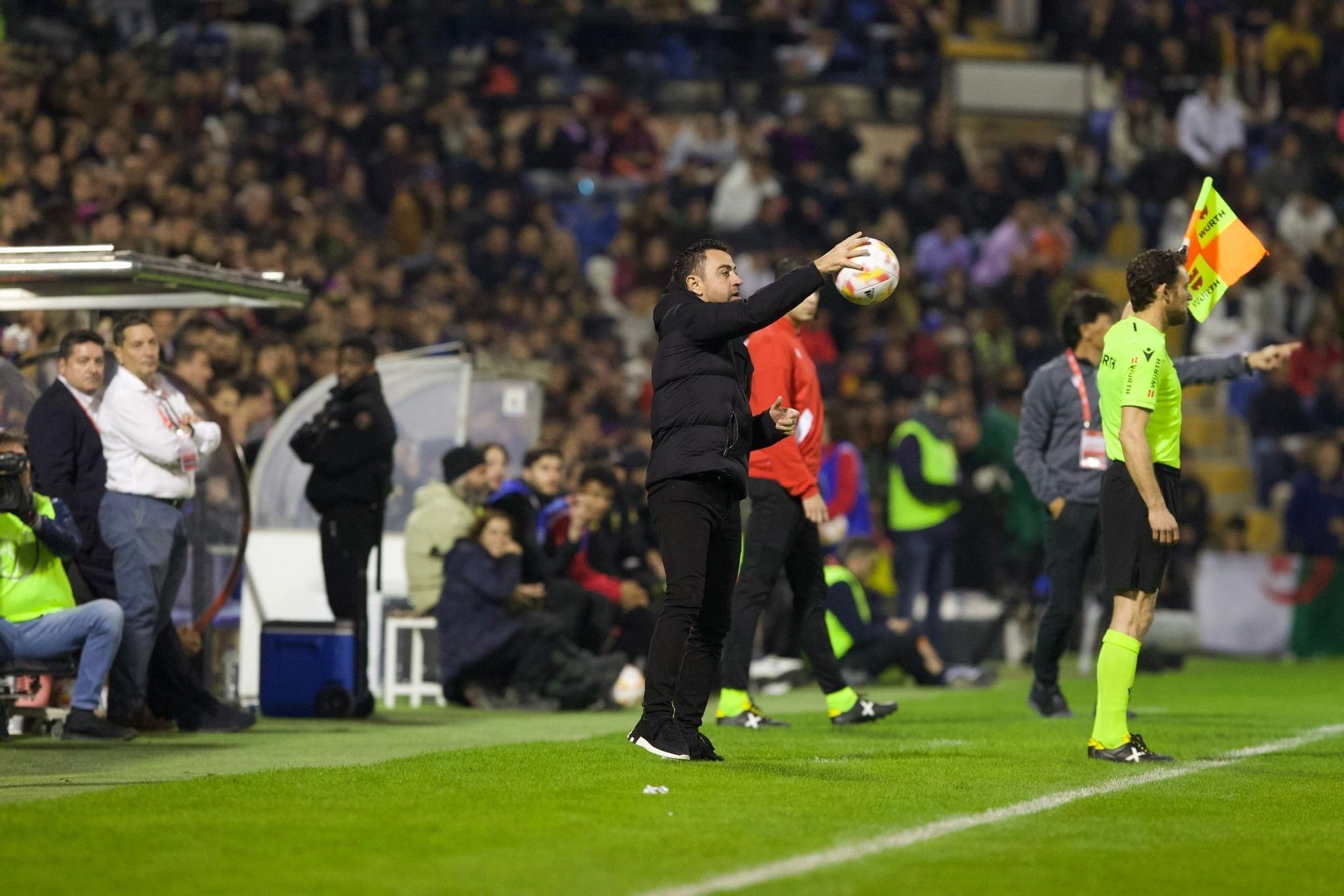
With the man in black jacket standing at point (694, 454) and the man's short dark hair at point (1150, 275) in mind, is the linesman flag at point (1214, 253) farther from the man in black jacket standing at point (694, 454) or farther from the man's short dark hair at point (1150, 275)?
the man in black jacket standing at point (694, 454)

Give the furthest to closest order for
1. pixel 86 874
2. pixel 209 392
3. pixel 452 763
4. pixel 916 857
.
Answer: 1. pixel 209 392
2. pixel 452 763
3. pixel 916 857
4. pixel 86 874

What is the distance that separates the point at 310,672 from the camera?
12.7m

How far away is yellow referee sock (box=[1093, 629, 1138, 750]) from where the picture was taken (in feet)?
30.1

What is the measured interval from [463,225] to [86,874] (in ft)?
56.9

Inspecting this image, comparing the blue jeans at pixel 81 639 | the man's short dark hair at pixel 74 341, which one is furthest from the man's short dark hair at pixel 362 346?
the blue jeans at pixel 81 639

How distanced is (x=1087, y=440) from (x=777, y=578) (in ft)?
7.15

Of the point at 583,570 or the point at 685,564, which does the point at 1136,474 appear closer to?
the point at 685,564

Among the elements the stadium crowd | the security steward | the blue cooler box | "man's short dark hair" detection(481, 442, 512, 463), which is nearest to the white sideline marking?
the security steward

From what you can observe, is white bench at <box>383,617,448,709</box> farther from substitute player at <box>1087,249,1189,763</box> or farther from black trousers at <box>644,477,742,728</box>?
substitute player at <box>1087,249,1189,763</box>

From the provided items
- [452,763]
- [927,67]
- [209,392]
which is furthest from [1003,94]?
[452,763]

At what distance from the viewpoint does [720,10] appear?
28.8 metres

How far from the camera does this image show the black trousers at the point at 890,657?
16.2 m

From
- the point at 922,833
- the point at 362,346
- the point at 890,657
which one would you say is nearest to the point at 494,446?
the point at 362,346

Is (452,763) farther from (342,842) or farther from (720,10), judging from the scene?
(720,10)
